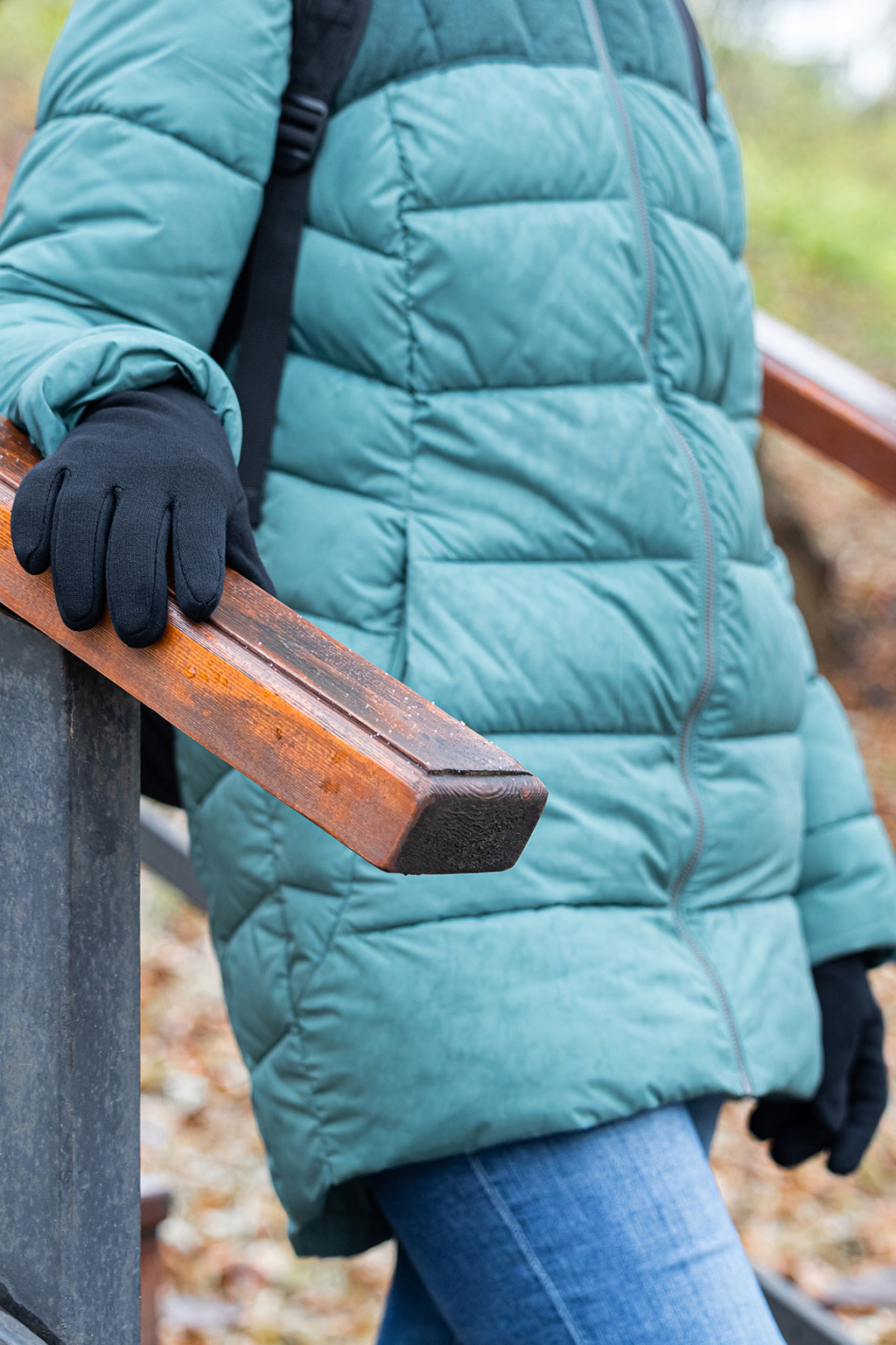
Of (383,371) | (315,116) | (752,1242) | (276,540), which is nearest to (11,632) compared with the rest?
(276,540)

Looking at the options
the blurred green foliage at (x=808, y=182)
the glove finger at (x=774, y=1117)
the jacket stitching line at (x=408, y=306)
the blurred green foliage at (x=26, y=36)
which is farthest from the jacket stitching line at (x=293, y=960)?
the blurred green foliage at (x=26, y=36)

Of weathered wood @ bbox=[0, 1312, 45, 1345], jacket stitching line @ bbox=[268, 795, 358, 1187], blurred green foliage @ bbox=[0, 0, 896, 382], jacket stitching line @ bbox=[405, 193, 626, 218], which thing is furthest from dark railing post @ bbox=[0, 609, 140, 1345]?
blurred green foliage @ bbox=[0, 0, 896, 382]

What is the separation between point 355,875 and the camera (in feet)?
3.50

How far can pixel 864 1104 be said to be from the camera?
1469mm

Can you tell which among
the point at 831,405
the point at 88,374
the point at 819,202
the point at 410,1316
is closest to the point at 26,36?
the point at 819,202

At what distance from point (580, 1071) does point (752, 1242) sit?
238 cm

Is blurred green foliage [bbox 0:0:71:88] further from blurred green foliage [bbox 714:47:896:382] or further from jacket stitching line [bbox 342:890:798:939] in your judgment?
jacket stitching line [bbox 342:890:798:939]

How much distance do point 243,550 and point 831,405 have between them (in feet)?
4.56

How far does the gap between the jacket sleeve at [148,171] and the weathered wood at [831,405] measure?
1138mm

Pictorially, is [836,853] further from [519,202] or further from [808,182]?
[808,182]

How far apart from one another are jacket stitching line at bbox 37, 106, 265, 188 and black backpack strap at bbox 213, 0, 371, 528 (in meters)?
0.05

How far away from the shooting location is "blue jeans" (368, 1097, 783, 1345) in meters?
1.01

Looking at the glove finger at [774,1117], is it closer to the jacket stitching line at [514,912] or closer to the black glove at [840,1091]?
the black glove at [840,1091]

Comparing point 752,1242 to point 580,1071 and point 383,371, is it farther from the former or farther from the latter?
point 383,371
